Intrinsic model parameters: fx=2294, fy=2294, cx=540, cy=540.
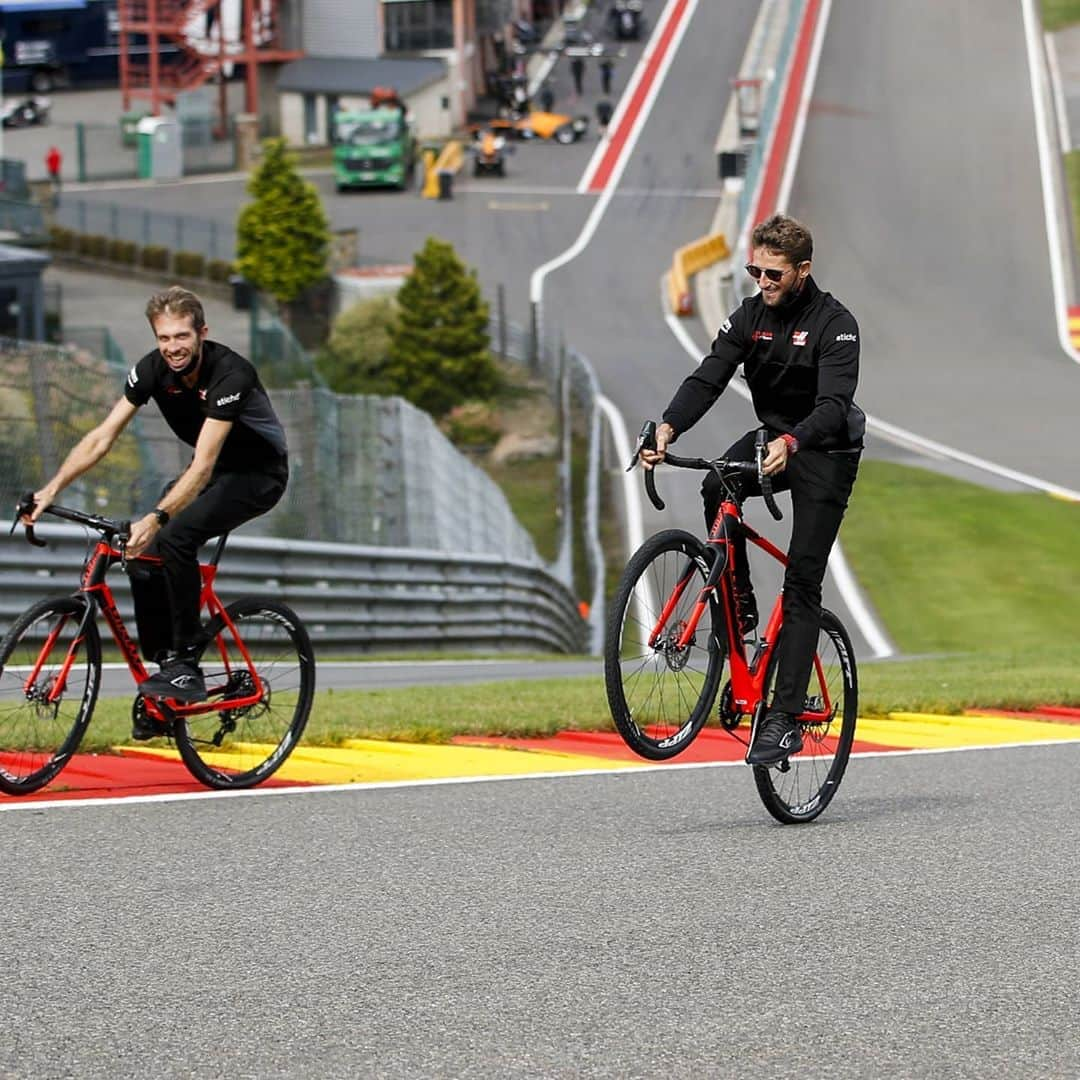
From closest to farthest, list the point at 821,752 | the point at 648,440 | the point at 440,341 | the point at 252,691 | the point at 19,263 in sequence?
the point at 648,440 < the point at 821,752 < the point at 252,691 < the point at 19,263 < the point at 440,341

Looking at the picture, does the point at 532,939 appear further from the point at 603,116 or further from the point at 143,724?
the point at 603,116

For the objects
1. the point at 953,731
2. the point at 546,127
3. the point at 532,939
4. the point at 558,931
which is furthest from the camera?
the point at 546,127

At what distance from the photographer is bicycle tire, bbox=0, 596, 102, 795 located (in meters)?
8.01

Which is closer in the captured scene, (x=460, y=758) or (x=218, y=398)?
(x=218, y=398)

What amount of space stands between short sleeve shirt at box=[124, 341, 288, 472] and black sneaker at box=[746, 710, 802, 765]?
211 centimetres

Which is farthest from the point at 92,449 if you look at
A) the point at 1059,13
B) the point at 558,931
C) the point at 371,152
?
the point at 1059,13

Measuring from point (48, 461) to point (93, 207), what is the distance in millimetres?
46195

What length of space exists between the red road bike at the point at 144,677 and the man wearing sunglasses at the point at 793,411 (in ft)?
6.19

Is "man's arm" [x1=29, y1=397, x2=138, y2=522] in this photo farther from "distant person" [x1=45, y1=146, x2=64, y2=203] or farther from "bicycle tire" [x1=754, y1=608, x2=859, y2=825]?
"distant person" [x1=45, y1=146, x2=64, y2=203]

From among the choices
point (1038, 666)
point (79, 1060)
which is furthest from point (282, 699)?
point (1038, 666)

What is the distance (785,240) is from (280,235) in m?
46.8

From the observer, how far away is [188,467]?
8.34m

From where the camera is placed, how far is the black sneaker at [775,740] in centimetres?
805

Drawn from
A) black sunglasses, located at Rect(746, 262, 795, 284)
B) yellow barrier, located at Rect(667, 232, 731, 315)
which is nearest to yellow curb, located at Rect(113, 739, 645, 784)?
black sunglasses, located at Rect(746, 262, 795, 284)
